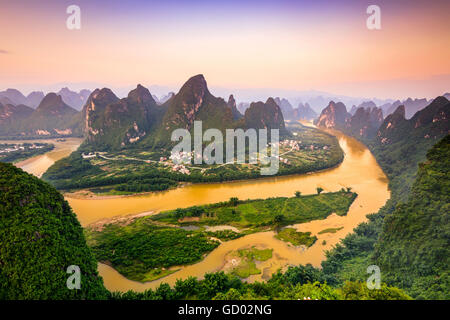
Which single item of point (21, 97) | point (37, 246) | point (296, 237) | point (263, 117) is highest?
point (21, 97)

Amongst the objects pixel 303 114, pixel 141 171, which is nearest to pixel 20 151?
pixel 141 171

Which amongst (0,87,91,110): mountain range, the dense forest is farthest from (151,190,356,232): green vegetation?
(0,87,91,110): mountain range

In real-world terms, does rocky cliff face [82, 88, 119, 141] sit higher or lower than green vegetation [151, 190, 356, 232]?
higher

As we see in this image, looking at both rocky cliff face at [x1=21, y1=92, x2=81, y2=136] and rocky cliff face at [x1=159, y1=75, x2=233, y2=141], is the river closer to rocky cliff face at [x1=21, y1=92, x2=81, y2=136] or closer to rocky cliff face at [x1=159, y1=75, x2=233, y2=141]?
rocky cliff face at [x1=159, y1=75, x2=233, y2=141]

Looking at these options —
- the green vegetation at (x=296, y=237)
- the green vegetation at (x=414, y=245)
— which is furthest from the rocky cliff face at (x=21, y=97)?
the green vegetation at (x=414, y=245)

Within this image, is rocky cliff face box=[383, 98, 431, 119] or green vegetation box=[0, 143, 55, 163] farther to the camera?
rocky cliff face box=[383, 98, 431, 119]

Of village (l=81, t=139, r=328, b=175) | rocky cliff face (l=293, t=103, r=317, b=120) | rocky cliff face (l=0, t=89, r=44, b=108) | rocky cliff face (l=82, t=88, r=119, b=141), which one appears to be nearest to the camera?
village (l=81, t=139, r=328, b=175)

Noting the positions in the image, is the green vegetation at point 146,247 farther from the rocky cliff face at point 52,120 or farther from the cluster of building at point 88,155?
the rocky cliff face at point 52,120

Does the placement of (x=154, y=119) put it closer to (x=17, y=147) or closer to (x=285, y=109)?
(x=17, y=147)
